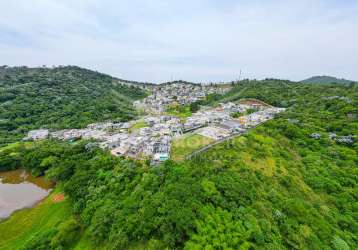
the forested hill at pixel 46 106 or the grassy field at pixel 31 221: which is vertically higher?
the forested hill at pixel 46 106

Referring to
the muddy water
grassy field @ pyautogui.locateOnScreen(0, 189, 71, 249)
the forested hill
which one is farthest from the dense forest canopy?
the forested hill

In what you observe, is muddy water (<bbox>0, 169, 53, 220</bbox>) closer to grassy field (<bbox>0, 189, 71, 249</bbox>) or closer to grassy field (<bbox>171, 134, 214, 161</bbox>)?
grassy field (<bbox>0, 189, 71, 249</bbox>)

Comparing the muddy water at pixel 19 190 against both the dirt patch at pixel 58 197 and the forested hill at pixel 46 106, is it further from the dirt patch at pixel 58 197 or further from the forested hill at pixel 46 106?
the forested hill at pixel 46 106

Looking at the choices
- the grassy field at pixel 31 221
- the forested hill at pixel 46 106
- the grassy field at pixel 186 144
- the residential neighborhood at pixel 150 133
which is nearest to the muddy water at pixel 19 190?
the grassy field at pixel 31 221

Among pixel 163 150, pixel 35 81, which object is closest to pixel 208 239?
pixel 163 150

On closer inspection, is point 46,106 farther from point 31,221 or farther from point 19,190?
point 31,221

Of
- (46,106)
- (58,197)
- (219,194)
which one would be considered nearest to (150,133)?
(58,197)
